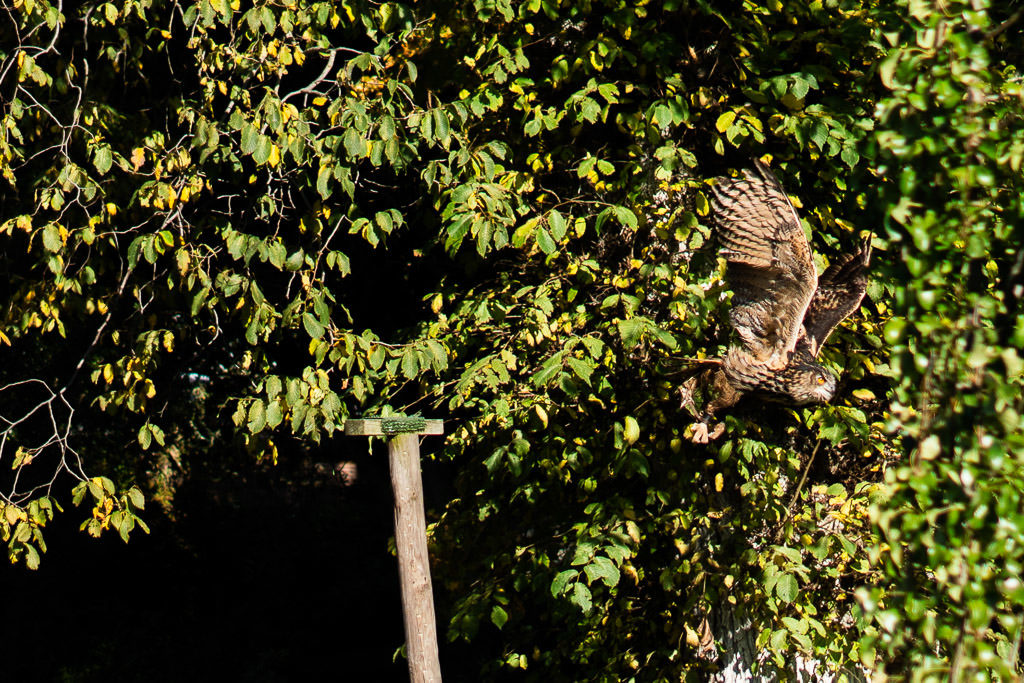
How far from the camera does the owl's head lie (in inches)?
138

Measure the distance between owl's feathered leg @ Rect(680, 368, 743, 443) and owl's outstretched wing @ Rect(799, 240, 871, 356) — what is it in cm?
32

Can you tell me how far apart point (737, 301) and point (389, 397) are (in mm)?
1533

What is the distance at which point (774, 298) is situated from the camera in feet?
11.6

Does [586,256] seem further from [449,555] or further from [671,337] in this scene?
[449,555]

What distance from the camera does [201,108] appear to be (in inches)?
174

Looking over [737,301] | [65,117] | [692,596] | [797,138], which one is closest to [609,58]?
[797,138]

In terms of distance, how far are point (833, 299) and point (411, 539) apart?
5.69 ft

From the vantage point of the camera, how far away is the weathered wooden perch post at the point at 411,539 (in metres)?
3.05

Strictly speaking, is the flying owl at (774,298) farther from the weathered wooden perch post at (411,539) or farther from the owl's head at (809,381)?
the weathered wooden perch post at (411,539)

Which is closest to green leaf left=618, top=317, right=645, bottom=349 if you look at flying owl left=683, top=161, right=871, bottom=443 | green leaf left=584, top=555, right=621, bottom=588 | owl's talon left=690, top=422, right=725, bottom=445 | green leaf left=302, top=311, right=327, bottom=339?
flying owl left=683, top=161, right=871, bottom=443

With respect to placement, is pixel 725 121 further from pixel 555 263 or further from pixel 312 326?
pixel 312 326

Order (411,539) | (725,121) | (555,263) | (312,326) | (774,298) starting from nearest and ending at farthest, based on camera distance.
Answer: (411,539)
(774,298)
(725,121)
(312,326)
(555,263)

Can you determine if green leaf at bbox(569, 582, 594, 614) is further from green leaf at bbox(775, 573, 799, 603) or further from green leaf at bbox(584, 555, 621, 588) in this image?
green leaf at bbox(775, 573, 799, 603)

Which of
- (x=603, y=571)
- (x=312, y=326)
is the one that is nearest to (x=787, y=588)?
(x=603, y=571)
